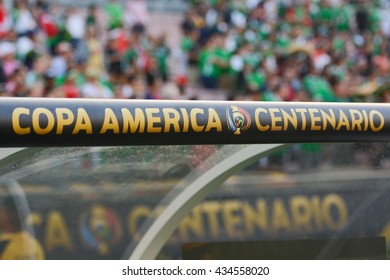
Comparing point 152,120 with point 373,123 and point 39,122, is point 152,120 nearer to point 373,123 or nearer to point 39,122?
point 39,122

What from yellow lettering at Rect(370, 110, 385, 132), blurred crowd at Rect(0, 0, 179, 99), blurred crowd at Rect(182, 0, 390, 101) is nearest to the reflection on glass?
yellow lettering at Rect(370, 110, 385, 132)

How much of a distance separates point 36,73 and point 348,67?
448 cm

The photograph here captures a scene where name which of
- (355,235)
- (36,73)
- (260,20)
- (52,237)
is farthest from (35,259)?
(260,20)

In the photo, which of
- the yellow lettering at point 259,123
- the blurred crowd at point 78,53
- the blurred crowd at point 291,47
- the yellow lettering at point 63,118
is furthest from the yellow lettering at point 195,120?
the blurred crowd at point 291,47

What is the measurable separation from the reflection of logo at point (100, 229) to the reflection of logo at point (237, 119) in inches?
12.3

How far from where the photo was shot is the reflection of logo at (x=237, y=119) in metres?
1.37

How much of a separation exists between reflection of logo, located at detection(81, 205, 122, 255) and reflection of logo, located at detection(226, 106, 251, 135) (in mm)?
313

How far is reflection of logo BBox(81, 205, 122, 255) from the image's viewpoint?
1489 millimetres

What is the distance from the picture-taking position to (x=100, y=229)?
1.50m

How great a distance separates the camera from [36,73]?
6.71 metres

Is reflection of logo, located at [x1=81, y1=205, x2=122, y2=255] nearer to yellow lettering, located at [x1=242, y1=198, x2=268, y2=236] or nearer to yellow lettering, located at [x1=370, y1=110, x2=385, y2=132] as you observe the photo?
yellow lettering, located at [x1=242, y1=198, x2=268, y2=236]

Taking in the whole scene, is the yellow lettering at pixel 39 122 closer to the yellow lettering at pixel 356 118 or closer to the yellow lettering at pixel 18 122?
the yellow lettering at pixel 18 122
